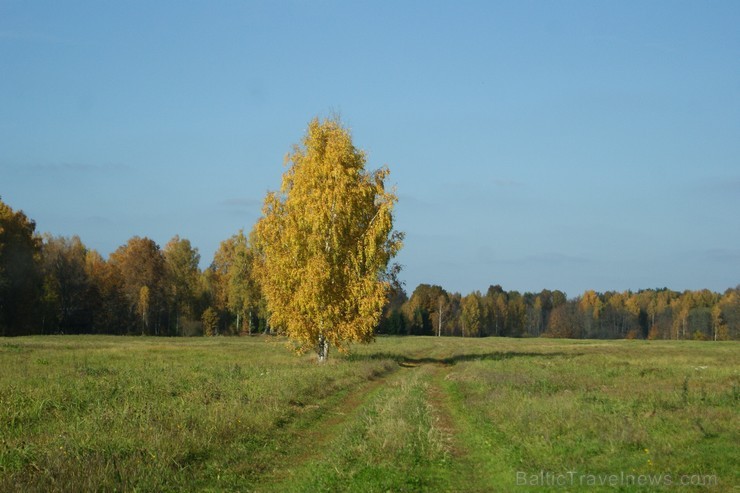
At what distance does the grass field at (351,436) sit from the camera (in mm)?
11852

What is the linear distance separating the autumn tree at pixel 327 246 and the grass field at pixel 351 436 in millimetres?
11548

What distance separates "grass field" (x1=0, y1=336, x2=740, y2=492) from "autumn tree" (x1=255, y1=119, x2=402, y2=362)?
37.9 ft

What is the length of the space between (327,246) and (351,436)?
2343cm

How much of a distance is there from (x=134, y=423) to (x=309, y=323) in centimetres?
2339

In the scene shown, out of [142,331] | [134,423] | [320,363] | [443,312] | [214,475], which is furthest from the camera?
[443,312]

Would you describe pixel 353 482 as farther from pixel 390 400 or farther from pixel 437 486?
pixel 390 400

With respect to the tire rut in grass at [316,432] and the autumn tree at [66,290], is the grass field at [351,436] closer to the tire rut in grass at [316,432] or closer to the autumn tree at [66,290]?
the tire rut in grass at [316,432]

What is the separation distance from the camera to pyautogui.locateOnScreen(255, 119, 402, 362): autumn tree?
125 ft

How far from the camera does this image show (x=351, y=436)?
16297mm

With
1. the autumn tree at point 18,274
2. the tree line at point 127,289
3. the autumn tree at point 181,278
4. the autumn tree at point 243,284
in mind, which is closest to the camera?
the autumn tree at point 18,274

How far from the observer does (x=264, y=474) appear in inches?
525

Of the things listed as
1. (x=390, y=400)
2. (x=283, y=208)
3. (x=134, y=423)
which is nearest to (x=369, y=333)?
(x=283, y=208)

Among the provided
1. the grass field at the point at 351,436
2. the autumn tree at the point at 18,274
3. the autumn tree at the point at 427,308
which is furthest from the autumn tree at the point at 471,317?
the grass field at the point at 351,436

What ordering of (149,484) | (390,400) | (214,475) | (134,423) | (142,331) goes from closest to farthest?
(149,484) → (214,475) → (134,423) → (390,400) → (142,331)
